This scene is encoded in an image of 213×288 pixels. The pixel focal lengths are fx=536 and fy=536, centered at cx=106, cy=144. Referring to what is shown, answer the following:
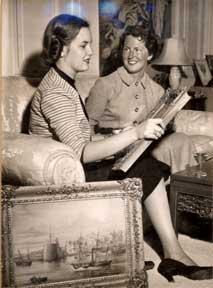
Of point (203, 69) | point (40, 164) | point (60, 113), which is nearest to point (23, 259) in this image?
point (40, 164)

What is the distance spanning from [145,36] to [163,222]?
0.41 metres

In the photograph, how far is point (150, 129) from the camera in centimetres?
96

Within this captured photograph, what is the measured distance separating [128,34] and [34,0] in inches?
10.1

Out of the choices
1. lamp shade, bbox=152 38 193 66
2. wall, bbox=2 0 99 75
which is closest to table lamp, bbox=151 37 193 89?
lamp shade, bbox=152 38 193 66

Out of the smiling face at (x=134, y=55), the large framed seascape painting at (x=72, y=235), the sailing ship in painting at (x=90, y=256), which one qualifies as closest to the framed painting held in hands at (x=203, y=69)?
the smiling face at (x=134, y=55)

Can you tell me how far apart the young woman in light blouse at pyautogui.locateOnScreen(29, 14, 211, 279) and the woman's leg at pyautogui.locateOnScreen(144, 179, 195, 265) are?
0.06 m

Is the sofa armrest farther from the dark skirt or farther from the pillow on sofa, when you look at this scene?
the pillow on sofa

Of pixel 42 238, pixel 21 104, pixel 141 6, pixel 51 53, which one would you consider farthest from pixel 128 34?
pixel 42 238

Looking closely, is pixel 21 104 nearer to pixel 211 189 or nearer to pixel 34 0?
pixel 34 0

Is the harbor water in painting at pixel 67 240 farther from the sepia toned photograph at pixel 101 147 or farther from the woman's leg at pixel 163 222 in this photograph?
the woman's leg at pixel 163 222

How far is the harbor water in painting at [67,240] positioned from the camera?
0.93 m

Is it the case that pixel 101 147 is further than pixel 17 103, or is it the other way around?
pixel 17 103

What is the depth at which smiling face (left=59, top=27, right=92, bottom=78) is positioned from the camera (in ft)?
3.38

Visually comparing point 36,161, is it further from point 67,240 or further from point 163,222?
point 163,222
